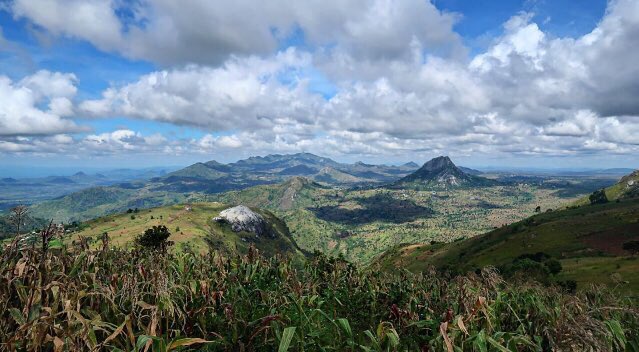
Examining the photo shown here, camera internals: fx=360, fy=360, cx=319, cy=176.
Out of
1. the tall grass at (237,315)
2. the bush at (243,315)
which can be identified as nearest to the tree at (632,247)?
the tall grass at (237,315)

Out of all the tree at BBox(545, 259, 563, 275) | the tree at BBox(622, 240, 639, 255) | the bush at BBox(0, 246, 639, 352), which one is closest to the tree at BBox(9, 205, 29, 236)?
the bush at BBox(0, 246, 639, 352)

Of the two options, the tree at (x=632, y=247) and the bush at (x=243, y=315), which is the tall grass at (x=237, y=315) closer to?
the bush at (x=243, y=315)

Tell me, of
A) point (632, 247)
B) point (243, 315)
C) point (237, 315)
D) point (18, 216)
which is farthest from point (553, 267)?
A: point (18, 216)

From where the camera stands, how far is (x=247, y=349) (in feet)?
28.0

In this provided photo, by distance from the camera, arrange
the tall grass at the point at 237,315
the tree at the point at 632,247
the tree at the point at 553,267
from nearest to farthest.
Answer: the tall grass at the point at 237,315, the tree at the point at 553,267, the tree at the point at 632,247

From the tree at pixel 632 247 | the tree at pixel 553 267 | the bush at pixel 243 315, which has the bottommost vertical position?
the tree at pixel 553 267

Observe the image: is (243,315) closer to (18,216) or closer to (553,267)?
(18,216)

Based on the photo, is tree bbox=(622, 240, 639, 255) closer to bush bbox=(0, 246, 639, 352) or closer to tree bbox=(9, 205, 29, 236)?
bush bbox=(0, 246, 639, 352)

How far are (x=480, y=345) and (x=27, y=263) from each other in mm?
9721

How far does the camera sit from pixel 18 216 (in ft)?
24.5

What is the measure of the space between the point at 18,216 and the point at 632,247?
20102cm

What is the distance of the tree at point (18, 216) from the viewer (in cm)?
731

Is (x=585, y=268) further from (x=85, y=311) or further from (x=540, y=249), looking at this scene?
(x=85, y=311)

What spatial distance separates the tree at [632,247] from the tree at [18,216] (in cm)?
18847
